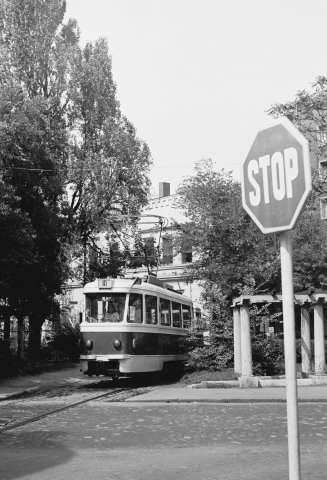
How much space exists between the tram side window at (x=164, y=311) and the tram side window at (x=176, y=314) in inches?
30.0

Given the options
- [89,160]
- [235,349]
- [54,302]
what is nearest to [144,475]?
[235,349]

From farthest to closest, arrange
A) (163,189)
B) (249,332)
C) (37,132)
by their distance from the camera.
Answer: (163,189) < (37,132) < (249,332)

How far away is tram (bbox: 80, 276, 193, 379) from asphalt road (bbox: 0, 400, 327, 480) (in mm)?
6381

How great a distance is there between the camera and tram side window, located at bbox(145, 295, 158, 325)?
2106cm

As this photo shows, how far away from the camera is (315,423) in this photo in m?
10.5

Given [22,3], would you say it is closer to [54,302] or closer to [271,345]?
[54,302]

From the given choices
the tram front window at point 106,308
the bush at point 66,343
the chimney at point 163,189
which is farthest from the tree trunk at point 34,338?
the chimney at point 163,189

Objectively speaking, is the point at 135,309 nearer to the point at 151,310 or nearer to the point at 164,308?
the point at 151,310

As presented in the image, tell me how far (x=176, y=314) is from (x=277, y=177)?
21579mm

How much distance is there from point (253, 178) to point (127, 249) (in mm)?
33767

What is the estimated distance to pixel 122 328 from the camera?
19.9 metres

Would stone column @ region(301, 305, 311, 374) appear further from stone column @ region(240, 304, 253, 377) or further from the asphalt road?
the asphalt road

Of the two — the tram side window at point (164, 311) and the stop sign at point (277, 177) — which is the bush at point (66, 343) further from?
the stop sign at point (277, 177)

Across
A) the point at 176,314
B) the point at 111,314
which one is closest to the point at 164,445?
the point at 111,314
